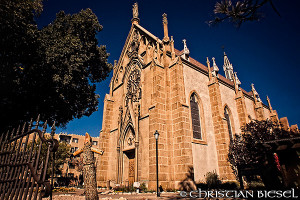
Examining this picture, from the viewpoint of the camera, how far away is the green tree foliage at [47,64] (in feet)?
35.3

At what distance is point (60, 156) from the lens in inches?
1361

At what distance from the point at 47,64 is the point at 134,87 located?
27.2ft

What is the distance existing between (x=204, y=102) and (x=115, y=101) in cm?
1055

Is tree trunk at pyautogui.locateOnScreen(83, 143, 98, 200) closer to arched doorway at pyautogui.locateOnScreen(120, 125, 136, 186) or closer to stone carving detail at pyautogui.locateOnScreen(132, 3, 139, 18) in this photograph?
arched doorway at pyautogui.locateOnScreen(120, 125, 136, 186)

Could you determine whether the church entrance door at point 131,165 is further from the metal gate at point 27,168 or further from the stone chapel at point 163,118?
the metal gate at point 27,168

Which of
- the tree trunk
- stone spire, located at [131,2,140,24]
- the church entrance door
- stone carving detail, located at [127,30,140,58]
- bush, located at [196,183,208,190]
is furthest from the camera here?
stone spire, located at [131,2,140,24]

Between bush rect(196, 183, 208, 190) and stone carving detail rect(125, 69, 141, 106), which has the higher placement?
stone carving detail rect(125, 69, 141, 106)

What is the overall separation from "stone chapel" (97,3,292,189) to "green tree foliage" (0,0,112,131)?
349cm

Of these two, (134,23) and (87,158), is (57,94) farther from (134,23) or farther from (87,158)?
(134,23)

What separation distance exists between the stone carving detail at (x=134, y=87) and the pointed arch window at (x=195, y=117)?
5274 millimetres

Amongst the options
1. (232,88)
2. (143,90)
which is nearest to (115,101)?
(143,90)

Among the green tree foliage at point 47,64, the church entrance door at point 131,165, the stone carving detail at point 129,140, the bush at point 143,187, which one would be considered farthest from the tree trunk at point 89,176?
the church entrance door at point 131,165

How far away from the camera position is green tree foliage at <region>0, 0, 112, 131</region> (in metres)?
10.8

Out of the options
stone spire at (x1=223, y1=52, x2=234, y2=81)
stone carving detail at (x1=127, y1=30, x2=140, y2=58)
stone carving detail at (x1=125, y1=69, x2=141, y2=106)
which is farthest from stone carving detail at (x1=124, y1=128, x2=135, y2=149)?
stone spire at (x1=223, y1=52, x2=234, y2=81)
